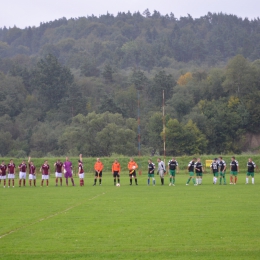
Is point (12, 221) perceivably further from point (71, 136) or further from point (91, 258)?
point (71, 136)

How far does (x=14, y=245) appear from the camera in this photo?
15.2 m

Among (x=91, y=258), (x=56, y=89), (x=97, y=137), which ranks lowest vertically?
(x=91, y=258)

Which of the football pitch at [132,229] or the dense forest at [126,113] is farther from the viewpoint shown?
the dense forest at [126,113]

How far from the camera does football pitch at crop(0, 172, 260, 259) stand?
14.1 metres

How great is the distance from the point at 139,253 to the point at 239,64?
10365cm

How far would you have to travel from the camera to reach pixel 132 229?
57.4 ft

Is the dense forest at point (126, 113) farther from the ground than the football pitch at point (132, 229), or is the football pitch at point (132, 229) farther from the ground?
the dense forest at point (126, 113)

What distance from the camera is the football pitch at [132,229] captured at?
14.1m

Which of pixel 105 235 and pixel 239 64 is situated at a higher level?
pixel 239 64

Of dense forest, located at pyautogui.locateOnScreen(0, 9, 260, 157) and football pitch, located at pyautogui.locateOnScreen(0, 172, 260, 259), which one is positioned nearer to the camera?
football pitch, located at pyautogui.locateOnScreen(0, 172, 260, 259)

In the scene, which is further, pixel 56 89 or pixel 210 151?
pixel 56 89

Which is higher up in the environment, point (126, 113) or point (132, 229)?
point (126, 113)

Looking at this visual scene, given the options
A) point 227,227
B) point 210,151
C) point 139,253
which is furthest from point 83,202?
point 210,151

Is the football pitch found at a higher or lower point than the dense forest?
lower
